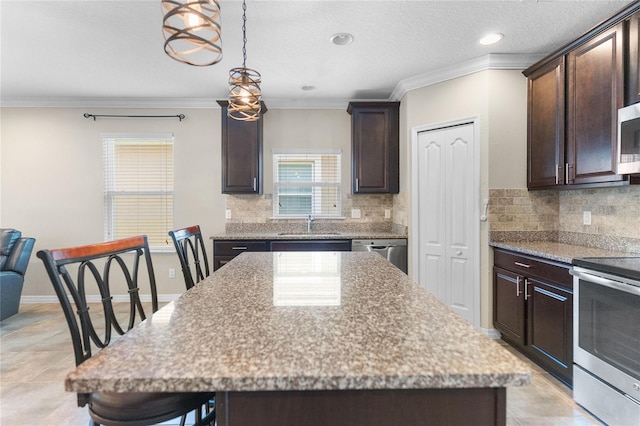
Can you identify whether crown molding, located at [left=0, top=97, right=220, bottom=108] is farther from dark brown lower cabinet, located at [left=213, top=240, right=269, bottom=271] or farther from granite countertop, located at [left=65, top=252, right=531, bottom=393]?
granite countertop, located at [left=65, top=252, right=531, bottom=393]

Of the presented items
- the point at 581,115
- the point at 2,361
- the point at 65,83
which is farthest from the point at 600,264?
the point at 65,83

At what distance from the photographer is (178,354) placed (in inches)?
28.0

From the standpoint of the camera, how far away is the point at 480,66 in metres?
2.94

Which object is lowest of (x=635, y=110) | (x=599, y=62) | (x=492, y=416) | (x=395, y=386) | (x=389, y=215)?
(x=492, y=416)

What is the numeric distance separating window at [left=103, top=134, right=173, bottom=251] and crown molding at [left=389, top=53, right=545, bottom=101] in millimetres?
3292

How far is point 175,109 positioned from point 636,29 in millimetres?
4478

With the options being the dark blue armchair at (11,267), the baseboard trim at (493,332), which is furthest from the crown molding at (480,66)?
the dark blue armchair at (11,267)

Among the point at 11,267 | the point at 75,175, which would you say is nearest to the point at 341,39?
the point at 75,175

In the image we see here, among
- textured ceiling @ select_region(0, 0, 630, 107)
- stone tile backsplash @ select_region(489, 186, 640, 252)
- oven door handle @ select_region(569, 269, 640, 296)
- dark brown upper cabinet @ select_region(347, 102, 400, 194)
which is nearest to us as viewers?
oven door handle @ select_region(569, 269, 640, 296)

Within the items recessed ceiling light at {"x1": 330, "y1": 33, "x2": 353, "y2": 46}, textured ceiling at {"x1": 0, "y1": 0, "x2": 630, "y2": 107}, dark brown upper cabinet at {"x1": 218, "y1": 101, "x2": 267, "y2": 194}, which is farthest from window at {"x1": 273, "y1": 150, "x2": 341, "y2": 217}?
recessed ceiling light at {"x1": 330, "y1": 33, "x2": 353, "y2": 46}

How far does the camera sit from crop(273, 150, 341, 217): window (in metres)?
4.20

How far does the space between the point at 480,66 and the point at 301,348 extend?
3.20 meters

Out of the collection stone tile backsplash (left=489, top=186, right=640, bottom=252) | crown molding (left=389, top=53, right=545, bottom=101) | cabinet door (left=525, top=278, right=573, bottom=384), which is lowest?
cabinet door (left=525, top=278, right=573, bottom=384)

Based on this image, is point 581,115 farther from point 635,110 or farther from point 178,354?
point 178,354
